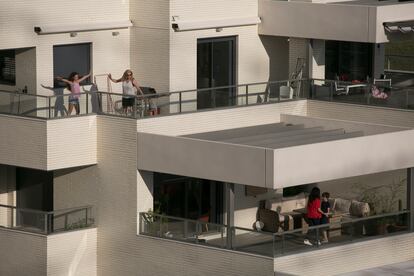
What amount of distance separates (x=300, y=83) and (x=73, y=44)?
617 centimetres

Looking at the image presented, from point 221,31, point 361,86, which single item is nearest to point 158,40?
point 221,31

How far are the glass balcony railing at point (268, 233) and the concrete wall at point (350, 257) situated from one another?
0.18 meters

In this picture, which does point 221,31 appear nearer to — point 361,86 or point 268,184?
point 361,86

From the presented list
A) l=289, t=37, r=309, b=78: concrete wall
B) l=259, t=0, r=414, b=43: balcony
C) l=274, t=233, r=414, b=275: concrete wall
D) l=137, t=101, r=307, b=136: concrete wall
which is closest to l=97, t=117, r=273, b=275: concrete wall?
l=137, t=101, r=307, b=136: concrete wall

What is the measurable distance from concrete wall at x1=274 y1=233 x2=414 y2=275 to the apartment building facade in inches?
1.6

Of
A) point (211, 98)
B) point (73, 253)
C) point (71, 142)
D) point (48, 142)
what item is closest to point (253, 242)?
point (211, 98)

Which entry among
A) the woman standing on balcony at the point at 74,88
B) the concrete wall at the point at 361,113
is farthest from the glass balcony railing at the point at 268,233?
the woman standing on balcony at the point at 74,88

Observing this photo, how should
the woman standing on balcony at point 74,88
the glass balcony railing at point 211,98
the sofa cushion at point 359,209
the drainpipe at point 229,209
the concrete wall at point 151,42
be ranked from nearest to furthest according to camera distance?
the drainpipe at point 229,209 → the glass balcony railing at point 211,98 → the woman standing on balcony at point 74,88 → the sofa cushion at point 359,209 → the concrete wall at point 151,42

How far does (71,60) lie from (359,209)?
27.3 feet

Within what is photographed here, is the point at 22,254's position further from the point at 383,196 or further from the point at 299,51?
the point at 299,51

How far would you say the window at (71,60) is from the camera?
1956 inches

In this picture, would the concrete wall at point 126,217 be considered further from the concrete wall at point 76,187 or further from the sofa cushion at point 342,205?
the sofa cushion at point 342,205

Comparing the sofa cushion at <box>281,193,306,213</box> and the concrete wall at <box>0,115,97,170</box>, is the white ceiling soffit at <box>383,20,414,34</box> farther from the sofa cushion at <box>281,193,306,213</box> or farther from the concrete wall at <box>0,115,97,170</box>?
the concrete wall at <box>0,115,97,170</box>

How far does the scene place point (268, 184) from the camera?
45719 millimetres
